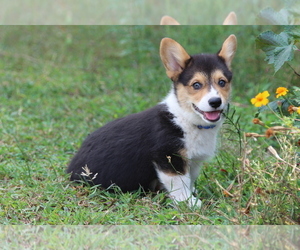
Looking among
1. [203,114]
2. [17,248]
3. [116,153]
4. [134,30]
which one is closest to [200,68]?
[203,114]

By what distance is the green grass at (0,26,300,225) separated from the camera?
13.3 ft

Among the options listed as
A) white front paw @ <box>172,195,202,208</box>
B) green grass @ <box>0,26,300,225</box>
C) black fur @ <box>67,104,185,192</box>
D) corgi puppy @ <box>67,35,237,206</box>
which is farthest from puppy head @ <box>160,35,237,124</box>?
white front paw @ <box>172,195,202,208</box>

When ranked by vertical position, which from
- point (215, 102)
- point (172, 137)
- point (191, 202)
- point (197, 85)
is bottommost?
point (191, 202)

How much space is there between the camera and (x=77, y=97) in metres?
8.12

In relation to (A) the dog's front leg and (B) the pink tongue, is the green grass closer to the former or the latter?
(A) the dog's front leg

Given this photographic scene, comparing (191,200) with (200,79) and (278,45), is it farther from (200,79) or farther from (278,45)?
(278,45)

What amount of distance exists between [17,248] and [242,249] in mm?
1511

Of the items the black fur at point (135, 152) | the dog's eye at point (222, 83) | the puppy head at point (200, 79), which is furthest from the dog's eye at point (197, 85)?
the black fur at point (135, 152)

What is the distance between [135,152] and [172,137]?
0.40 meters

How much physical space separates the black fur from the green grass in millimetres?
160

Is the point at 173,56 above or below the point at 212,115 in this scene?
above

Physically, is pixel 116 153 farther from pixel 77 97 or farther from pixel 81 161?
pixel 77 97

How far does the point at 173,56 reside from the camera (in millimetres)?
4820

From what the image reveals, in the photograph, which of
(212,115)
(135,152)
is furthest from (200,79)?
(135,152)
